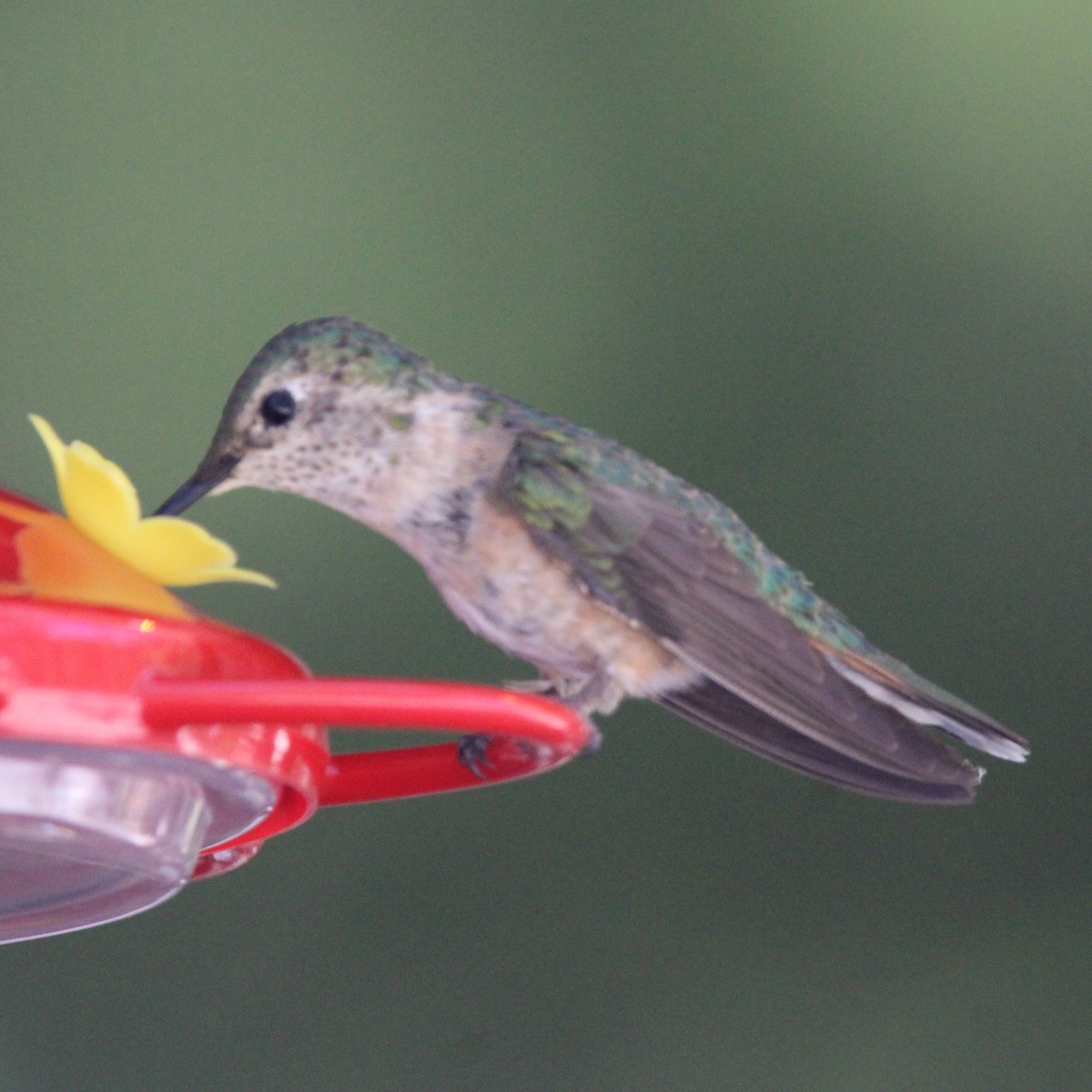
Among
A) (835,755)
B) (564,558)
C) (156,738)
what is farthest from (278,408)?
(156,738)

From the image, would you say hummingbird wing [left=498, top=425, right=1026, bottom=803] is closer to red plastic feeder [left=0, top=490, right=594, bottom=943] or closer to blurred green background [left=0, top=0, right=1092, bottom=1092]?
red plastic feeder [left=0, top=490, right=594, bottom=943]

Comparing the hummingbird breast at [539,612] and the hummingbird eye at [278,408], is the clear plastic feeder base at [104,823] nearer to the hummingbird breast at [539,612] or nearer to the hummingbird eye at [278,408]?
the hummingbird breast at [539,612]

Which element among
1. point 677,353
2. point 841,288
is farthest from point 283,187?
point 841,288

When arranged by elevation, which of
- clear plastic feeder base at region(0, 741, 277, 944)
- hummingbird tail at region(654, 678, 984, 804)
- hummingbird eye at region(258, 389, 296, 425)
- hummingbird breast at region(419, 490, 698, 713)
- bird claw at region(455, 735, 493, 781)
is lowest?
clear plastic feeder base at region(0, 741, 277, 944)

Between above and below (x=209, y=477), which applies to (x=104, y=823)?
below

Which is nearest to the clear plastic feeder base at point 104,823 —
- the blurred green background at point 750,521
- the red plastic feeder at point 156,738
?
the red plastic feeder at point 156,738

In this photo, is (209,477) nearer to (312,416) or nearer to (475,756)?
(312,416)

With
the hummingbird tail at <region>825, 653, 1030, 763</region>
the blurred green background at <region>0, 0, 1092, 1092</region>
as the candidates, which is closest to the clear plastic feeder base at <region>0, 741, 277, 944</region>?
the hummingbird tail at <region>825, 653, 1030, 763</region>
